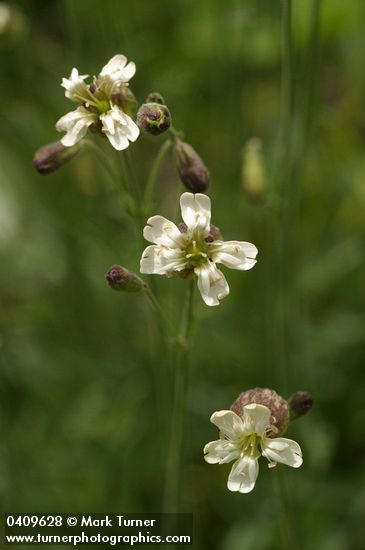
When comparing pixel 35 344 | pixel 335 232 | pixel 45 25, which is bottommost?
pixel 35 344

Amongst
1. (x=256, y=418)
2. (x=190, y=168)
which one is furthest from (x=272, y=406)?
(x=190, y=168)

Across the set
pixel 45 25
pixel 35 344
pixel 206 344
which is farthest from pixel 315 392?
pixel 45 25

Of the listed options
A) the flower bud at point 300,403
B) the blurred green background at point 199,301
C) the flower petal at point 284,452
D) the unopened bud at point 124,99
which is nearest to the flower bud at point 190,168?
the unopened bud at point 124,99

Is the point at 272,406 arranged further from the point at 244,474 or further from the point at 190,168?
the point at 190,168

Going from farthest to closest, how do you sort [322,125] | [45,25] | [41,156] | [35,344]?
[45,25], [322,125], [35,344], [41,156]

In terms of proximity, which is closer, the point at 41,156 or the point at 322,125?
the point at 41,156

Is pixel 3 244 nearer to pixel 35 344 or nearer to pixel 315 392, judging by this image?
pixel 35 344

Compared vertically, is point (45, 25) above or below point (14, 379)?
above
